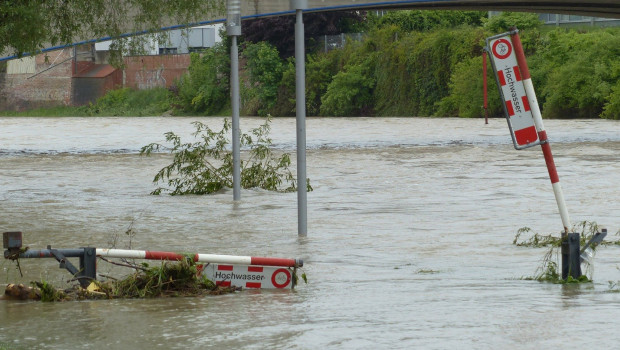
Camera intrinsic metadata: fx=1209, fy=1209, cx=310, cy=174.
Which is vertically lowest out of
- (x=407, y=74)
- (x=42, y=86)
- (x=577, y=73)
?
(x=577, y=73)

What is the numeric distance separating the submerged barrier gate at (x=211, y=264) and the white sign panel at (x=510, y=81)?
6.66ft

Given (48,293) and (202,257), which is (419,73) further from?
(48,293)

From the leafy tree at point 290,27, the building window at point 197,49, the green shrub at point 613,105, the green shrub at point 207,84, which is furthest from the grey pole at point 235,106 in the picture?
the building window at point 197,49

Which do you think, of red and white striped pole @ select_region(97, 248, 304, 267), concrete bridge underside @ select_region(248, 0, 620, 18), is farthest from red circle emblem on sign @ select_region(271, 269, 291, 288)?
concrete bridge underside @ select_region(248, 0, 620, 18)

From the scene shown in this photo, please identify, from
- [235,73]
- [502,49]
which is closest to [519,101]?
[502,49]

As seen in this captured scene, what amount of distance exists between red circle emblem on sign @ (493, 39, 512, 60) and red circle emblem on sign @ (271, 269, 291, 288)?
2319mm

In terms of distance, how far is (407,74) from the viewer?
65312 mm

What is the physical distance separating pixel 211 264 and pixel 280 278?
532 mm

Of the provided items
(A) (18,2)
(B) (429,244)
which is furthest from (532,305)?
(A) (18,2)

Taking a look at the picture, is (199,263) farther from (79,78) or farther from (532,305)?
(79,78)

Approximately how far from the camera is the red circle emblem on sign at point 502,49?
9266 mm

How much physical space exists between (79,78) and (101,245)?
76.1 meters

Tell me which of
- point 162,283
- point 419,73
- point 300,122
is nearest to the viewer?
point 162,283

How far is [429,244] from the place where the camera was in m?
12.4
